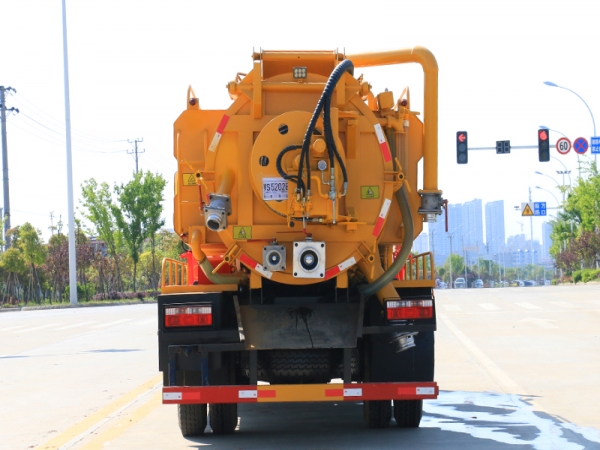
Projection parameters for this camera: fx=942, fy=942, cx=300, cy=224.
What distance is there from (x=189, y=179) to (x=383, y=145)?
5.45ft

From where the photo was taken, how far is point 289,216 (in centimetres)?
764

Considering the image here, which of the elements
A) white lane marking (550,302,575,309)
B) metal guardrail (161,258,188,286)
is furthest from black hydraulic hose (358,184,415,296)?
white lane marking (550,302,575,309)

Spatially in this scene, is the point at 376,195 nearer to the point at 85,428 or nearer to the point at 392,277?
the point at 392,277

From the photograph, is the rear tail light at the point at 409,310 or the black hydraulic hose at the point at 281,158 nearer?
the black hydraulic hose at the point at 281,158

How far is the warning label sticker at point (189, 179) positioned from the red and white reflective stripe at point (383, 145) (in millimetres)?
1590

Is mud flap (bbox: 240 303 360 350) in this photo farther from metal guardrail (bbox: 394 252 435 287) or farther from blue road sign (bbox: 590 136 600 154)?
blue road sign (bbox: 590 136 600 154)

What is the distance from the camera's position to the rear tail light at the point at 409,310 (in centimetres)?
784

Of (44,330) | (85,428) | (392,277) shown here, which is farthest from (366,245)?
(44,330)

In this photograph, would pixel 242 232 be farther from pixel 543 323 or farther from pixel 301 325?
pixel 543 323

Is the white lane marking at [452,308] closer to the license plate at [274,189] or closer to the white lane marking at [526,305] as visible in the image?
the white lane marking at [526,305]

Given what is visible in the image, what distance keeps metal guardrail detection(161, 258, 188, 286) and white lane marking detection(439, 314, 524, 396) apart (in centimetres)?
415

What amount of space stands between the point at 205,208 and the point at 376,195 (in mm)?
1432

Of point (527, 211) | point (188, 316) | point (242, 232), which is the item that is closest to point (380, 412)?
point (188, 316)

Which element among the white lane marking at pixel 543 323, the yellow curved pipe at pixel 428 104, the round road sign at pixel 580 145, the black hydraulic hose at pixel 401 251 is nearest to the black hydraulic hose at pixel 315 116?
the black hydraulic hose at pixel 401 251
